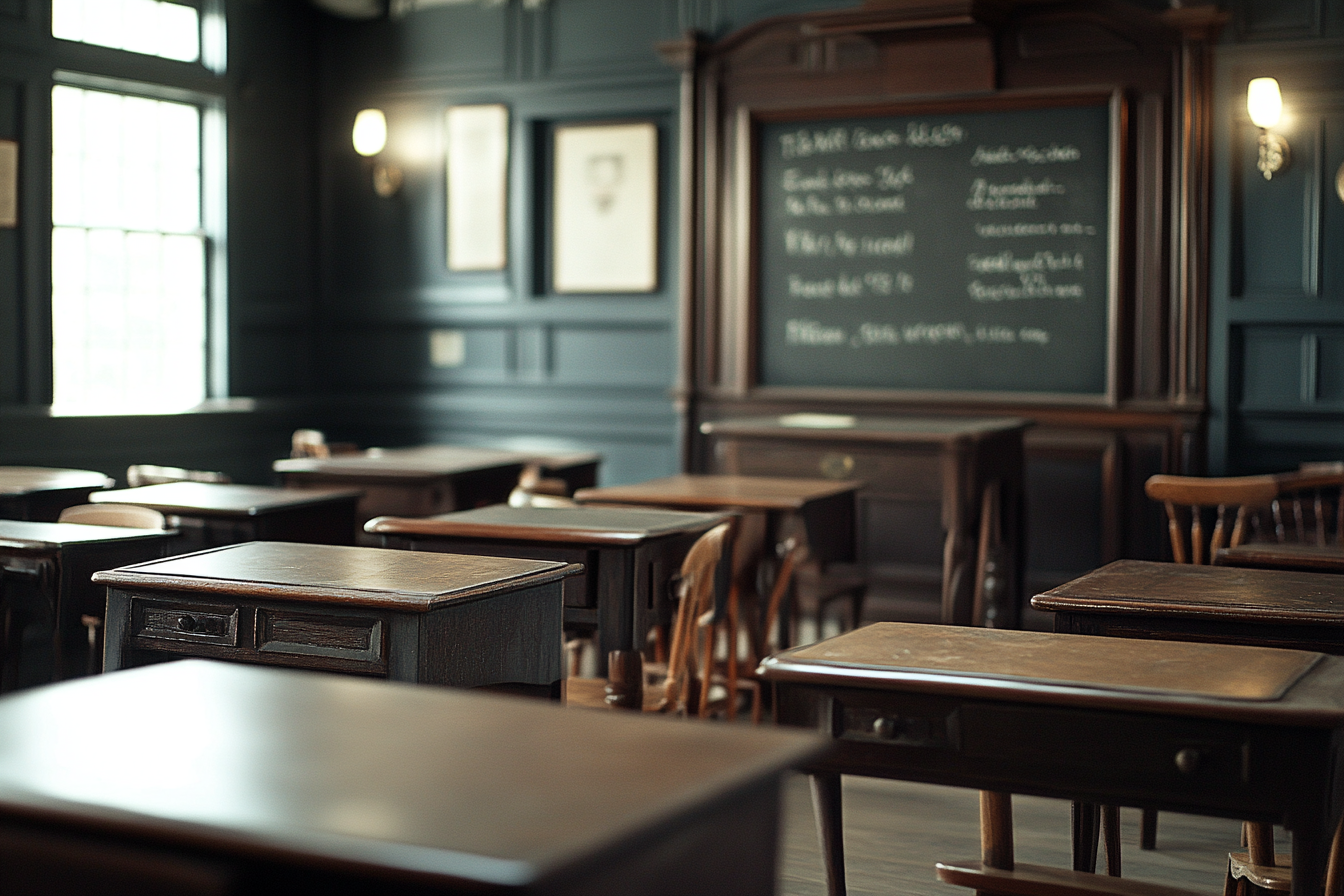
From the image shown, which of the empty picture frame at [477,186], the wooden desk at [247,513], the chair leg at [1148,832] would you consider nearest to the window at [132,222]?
the empty picture frame at [477,186]

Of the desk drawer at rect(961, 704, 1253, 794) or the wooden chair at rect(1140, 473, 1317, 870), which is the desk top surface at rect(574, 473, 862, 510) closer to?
the wooden chair at rect(1140, 473, 1317, 870)

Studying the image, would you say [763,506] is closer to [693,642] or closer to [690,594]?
[693,642]

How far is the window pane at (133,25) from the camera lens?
20.9 ft

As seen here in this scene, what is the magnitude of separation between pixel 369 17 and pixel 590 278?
1849 mm

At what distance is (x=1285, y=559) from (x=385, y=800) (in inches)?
100

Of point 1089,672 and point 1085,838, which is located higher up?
point 1089,672

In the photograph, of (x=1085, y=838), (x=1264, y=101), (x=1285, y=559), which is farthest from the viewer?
(x=1264, y=101)

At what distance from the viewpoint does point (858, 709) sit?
6.37ft

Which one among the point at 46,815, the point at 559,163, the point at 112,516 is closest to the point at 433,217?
the point at 559,163

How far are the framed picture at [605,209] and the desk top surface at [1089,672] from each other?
16.8ft

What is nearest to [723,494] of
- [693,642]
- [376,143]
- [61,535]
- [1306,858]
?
[693,642]

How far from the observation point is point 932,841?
3590 millimetres

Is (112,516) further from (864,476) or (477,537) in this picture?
(864,476)

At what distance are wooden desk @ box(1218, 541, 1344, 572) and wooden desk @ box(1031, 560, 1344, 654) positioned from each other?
51cm
